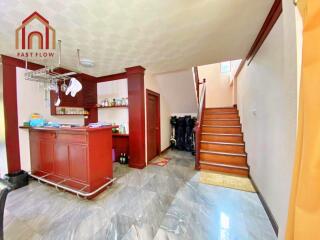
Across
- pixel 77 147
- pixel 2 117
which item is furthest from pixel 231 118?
pixel 2 117

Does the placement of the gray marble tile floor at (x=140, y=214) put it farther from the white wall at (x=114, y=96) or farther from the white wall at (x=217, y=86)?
the white wall at (x=217, y=86)

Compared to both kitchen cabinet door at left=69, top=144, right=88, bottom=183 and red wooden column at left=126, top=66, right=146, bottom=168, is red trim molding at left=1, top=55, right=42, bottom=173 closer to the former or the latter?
kitchen cabinet door at left=69, top=144, right=88, bottom=183

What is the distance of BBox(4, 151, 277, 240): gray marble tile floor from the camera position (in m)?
1.51

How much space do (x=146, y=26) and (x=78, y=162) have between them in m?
2.23

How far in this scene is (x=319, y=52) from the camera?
0.57 m

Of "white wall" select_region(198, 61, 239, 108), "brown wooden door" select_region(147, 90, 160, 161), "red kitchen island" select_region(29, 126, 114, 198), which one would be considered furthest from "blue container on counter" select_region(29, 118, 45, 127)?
"white wall" select_region(198, 61, 239, 108)

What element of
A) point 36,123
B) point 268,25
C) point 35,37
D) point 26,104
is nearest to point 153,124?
point 36,123

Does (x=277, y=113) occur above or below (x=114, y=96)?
below

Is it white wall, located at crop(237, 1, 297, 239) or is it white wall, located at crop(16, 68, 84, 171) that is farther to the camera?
white wall, located at crop(16, 68, 84, 171)

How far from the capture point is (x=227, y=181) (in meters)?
2.67

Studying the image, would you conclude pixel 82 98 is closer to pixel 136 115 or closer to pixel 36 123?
pixel 36 123

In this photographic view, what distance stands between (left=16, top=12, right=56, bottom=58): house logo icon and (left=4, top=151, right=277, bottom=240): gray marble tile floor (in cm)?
236

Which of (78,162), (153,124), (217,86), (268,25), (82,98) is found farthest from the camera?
(217,86)

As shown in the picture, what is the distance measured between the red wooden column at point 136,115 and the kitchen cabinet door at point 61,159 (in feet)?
4.61
